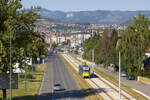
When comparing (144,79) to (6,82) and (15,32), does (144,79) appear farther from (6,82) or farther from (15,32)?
(6,82)

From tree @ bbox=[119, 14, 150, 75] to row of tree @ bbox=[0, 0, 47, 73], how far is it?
1487 inches

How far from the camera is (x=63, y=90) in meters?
53.4

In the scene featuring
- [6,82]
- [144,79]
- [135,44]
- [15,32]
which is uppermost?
[15,32]

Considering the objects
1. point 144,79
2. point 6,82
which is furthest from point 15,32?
point 144,79

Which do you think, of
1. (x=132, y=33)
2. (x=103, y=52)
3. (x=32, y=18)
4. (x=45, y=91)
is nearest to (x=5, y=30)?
(x=32, y=18)

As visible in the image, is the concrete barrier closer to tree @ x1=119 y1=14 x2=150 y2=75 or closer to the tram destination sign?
tree @ x1=119 y1=14 x2=150 y2=75

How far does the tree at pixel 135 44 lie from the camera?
3024 inches

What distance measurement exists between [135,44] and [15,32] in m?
43.8

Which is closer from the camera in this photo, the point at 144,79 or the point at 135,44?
the point at 144,79

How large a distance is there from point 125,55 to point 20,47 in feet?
132

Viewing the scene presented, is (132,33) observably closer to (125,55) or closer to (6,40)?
(125,55)

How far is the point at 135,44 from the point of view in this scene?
3110 inches

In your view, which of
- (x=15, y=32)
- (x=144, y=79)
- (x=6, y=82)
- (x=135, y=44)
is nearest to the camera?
(x=6, y=82)

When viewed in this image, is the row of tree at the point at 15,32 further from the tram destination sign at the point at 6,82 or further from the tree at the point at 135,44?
the tree at the point at 135,44
